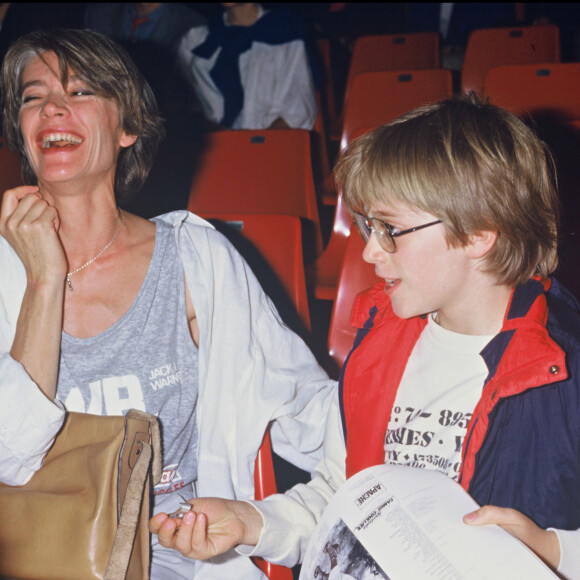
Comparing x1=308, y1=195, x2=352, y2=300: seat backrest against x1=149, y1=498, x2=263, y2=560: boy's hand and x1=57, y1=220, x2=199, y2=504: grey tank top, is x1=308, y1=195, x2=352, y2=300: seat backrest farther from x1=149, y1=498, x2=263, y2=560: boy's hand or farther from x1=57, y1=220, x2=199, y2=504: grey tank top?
x1=149, y1=498, x2=263, y2=560: boy's hand

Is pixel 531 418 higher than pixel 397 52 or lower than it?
lower

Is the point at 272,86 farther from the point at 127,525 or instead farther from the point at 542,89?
the point at 127,525

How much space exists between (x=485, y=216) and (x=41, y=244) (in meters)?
0.86

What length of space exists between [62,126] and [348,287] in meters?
0.97

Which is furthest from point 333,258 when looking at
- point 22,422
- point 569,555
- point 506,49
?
point 506,49

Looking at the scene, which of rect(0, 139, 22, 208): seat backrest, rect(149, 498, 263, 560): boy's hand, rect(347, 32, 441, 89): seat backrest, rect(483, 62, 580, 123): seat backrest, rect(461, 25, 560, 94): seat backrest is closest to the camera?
rect(149, 498, 263, 560): boy's hand

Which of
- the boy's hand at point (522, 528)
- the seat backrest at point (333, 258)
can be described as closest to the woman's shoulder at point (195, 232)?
the boy's hand at point (522, 528)

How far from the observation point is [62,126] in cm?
143

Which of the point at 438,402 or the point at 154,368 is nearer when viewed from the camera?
the point at 438,402

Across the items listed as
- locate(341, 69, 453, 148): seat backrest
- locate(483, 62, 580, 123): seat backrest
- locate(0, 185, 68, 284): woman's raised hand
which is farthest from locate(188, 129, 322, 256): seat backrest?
locate(0, 185, 68, 284): woman's raised hand

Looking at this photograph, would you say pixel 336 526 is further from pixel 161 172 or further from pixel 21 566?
pixel 161 172

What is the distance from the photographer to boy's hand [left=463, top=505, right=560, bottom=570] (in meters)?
0.89

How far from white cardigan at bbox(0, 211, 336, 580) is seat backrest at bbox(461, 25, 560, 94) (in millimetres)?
2966

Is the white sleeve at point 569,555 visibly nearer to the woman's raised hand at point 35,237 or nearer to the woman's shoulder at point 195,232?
the woman's shoulder at point 195,232
